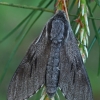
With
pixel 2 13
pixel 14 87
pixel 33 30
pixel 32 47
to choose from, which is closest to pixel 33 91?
pixel 14 87

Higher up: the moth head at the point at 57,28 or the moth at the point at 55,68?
the moth head at the point at 57,28

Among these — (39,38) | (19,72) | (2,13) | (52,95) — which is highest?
(2,13)

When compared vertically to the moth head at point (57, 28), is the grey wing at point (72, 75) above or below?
below

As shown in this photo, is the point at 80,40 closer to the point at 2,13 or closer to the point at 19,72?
the point at 19,72

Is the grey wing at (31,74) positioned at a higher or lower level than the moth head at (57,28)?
lower

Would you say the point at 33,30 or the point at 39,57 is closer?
the point at 39,57

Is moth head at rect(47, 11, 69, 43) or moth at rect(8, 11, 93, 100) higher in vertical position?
moth head at rect(47, 11, 69, 43)
